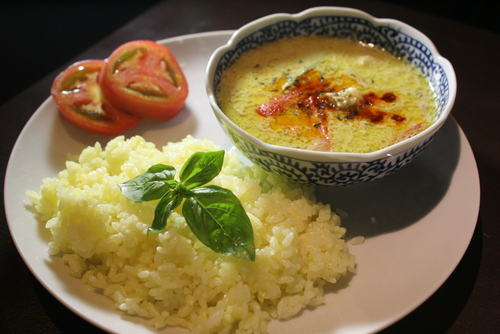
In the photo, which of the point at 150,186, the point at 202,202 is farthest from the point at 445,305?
the point at 150,186

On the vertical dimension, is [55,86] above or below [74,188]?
above

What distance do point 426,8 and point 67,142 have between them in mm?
4298

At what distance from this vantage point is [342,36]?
2.88 meters

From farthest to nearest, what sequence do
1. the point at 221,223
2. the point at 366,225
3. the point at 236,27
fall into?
the point at 236,27, the point at 366,225, the point at 221,223

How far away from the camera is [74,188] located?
207 cm

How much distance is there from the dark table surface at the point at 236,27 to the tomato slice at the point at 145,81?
85 cm

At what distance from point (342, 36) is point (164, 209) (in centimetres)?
190

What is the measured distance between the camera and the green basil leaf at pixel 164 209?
1754mm

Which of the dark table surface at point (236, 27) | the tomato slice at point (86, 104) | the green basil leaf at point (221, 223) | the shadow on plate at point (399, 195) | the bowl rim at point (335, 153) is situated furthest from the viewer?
the tomato slice at point (86, 104)

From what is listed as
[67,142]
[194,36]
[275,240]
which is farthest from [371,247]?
→ [194,36]

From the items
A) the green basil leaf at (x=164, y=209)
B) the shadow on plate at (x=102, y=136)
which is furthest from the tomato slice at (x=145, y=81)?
the green basil leaf at (x=164, y=209)

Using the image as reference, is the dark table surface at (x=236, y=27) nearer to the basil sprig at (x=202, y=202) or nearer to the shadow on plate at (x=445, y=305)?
the shadow on plate at (x=445, y=305)

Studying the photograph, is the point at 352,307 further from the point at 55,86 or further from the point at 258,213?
the point at 55,86

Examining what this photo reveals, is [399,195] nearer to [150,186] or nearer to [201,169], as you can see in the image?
[201,169]
